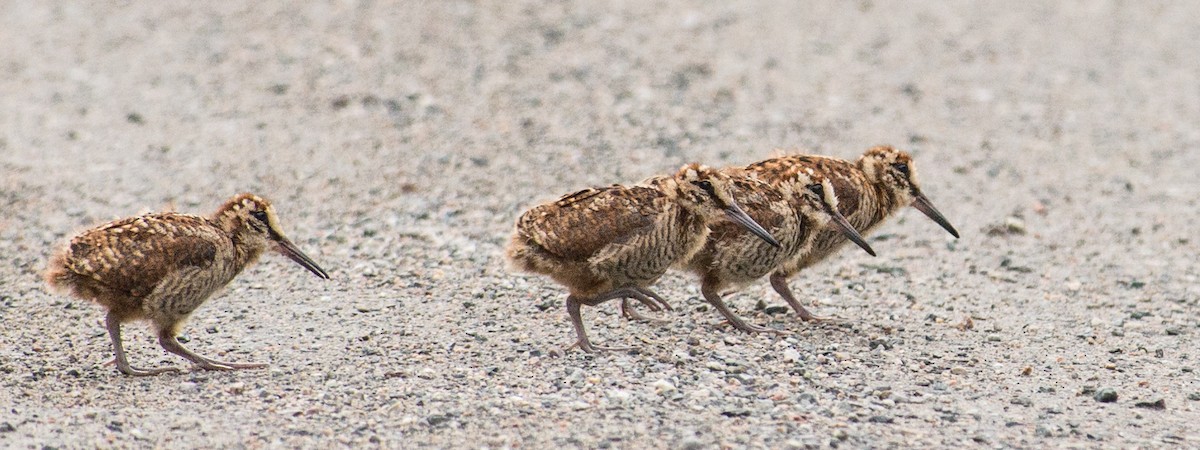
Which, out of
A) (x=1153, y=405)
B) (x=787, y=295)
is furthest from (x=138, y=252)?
(x=1153, y=405)

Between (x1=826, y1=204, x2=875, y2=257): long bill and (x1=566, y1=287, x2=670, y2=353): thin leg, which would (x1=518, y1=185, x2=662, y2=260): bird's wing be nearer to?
(x1=566, y1=287, x2=670, y2=353): thin leg

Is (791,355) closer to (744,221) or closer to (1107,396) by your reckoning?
(744,221)

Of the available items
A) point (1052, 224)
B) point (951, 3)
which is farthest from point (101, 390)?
point (951, 3)

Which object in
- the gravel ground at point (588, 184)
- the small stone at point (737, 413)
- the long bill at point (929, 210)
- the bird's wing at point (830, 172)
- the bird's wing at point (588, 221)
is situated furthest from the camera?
the long bill at point (929, 210)

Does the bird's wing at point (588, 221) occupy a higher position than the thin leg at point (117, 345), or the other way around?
the bird's wing at point (588, 221)

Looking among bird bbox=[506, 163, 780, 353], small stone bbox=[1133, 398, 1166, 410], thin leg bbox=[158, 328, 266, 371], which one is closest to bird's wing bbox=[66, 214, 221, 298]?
thin leg bbox=[158, 328, 266, 371]

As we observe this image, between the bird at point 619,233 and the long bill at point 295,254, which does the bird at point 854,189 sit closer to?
the bird at point 619,233

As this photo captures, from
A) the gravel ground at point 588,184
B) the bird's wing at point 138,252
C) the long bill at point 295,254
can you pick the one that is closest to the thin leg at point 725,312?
the gravel ground at point 588,184

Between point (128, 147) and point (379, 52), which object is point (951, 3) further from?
point (128, 147)
